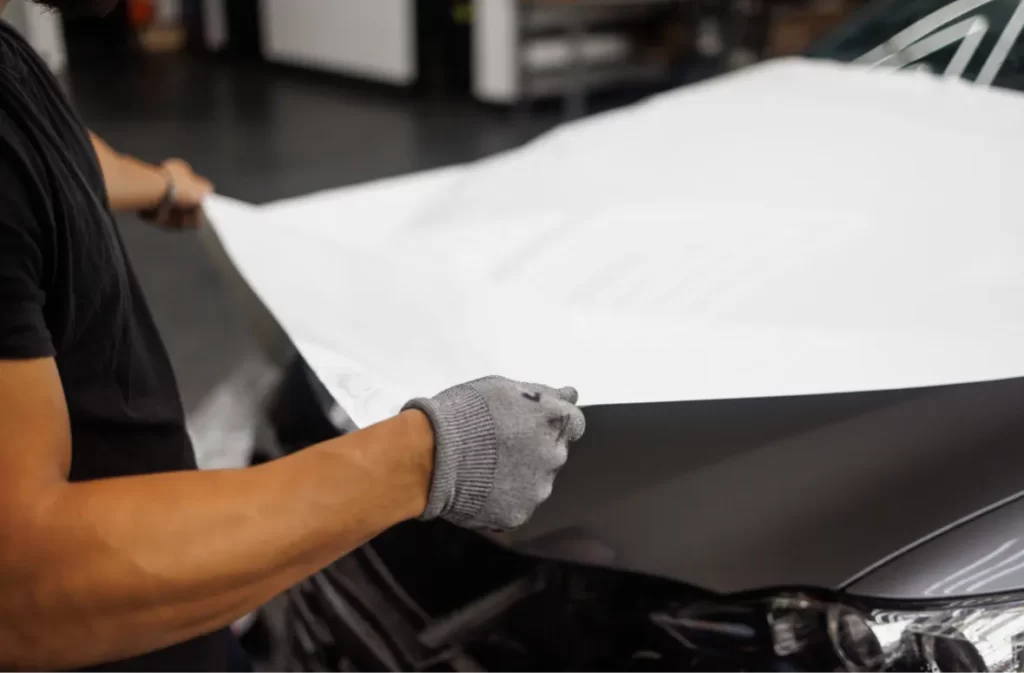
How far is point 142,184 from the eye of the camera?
48.8 inches

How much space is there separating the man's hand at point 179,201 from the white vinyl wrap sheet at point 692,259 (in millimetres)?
47

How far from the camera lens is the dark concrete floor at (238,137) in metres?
2.99

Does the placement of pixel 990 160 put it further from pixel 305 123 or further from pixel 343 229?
pixel 305 123

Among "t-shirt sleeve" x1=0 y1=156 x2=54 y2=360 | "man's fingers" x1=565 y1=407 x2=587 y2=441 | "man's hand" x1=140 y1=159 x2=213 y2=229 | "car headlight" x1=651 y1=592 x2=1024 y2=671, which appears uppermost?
"t-shirt sleeve" x1=0 y1=156 x2=54 y2=360

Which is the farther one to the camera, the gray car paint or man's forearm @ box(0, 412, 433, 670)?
the gray car paint

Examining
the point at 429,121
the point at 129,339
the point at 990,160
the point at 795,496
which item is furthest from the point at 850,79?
the point at 429,121

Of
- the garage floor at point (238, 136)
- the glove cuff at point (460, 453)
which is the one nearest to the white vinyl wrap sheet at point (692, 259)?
the glove cuff at point (460, 453)

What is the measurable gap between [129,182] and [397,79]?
5.54m

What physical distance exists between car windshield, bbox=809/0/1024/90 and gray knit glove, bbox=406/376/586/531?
3.04ft

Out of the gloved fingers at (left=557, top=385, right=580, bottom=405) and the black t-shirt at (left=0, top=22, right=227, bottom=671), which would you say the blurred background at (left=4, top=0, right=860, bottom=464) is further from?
the gloved fingers at (left=557, top=385, right=580, bottom=405)

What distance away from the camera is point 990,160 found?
108 cm

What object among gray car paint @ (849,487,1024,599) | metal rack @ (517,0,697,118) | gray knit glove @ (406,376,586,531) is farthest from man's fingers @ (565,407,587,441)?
metal rack @ (517,0,697,118)

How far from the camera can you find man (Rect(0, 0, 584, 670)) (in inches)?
21.8

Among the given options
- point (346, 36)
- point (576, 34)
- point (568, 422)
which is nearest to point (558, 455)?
point (568, 422)
